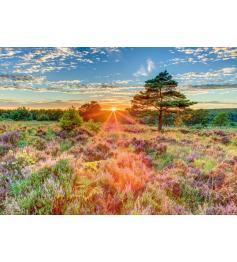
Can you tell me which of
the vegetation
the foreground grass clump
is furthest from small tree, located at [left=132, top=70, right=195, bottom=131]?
the foreground grass clump

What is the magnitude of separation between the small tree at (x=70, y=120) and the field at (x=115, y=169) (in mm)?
124

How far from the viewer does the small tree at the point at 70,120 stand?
687 cm

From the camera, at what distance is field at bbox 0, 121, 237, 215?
5.64 meters

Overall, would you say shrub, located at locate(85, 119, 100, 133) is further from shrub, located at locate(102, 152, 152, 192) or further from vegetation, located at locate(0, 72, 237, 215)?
shrub, located at locate(102, 152, 152, 192)

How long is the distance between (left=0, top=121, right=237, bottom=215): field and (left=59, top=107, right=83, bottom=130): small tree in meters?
0.12

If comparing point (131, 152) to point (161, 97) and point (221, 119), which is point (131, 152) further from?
point (221, 119)

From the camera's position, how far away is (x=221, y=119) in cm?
694

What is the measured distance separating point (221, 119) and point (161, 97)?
1.30 metres
